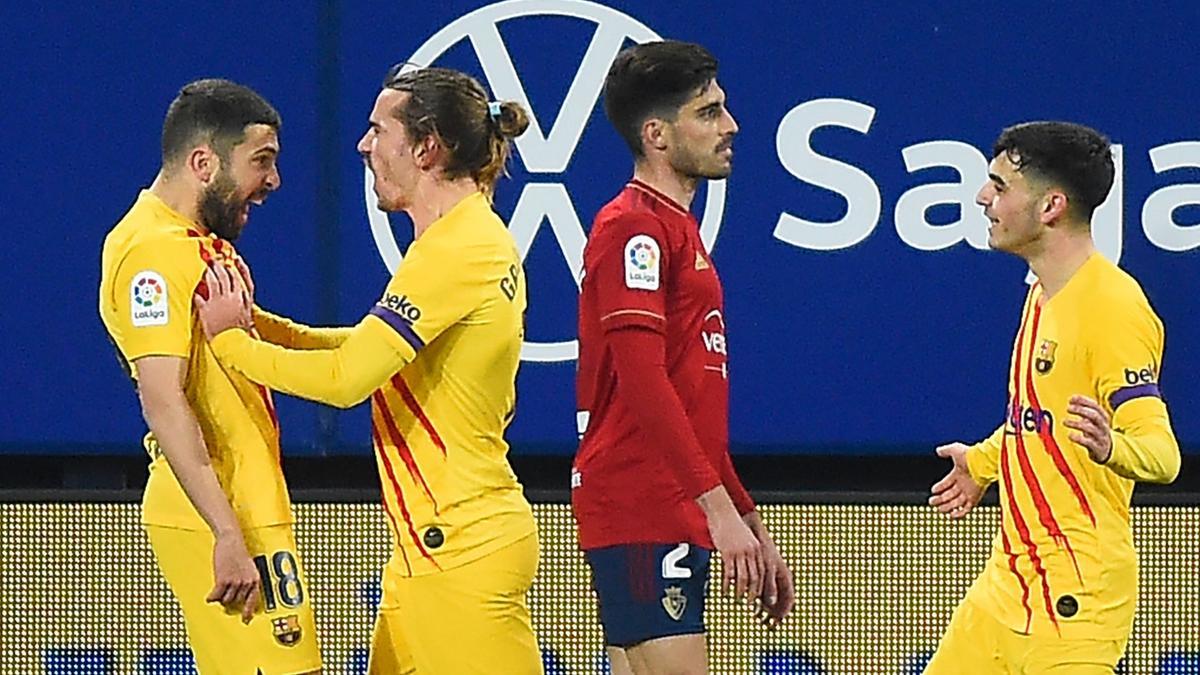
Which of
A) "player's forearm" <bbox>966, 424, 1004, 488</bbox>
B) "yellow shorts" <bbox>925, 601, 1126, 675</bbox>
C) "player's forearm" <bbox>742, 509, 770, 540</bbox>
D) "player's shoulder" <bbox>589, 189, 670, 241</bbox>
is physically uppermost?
"player's shoulder" <bbox>589, 189, 670, 241</bbox>

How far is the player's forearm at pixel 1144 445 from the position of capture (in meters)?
4.69

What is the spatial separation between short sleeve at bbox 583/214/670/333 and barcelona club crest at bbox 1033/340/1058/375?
0.76 meters

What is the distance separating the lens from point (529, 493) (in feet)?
22.0

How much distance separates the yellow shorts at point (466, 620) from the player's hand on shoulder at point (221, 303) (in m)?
0.57

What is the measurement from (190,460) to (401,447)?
15.8 inches

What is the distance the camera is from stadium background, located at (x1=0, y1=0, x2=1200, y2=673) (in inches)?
263

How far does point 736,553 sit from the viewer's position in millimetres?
4797

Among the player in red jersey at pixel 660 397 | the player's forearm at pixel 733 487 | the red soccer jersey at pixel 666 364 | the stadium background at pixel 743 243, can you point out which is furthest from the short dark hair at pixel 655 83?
the stadium background at pixel 743 243

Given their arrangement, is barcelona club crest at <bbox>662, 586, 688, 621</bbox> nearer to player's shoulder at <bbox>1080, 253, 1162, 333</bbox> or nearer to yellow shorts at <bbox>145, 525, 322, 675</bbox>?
yellow shorts at <bbox>145, 525, 322, 675</bbox>

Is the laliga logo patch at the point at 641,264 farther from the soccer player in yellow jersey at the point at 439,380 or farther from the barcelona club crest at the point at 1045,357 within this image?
the barcelona club crest at the point at 1045,357

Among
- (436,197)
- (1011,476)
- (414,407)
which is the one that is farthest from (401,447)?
(1011,476)

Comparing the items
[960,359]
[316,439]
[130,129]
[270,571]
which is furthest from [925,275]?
[270,571]

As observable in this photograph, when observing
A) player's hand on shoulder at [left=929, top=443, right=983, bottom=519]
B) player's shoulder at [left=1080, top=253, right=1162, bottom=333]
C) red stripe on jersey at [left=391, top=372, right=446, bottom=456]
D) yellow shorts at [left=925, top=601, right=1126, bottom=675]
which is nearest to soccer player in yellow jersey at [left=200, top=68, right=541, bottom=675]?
red stripe on jersey at [left=391, top=372, right=446, bottom=456]

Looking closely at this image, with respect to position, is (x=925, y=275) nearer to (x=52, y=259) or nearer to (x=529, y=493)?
(x=529, y=493)
